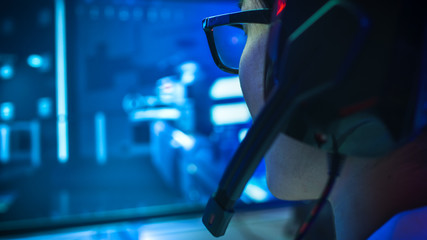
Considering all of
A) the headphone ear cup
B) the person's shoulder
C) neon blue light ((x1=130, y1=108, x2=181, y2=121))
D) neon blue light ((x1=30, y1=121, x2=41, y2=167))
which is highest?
the headphone ear cup

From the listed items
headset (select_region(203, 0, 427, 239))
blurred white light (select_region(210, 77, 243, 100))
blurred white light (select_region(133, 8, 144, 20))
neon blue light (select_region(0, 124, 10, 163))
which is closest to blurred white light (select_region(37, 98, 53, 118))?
neon blue light (select_region(0, 124, 10, 163))

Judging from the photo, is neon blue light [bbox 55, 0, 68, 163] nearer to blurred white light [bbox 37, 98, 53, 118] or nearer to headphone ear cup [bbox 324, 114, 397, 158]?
blurred white light [bbox 37, 98, 53, 118]

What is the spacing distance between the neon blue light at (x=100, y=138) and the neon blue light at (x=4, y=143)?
0.30 m

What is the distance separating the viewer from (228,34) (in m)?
0.53

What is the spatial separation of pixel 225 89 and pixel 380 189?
0.89 m

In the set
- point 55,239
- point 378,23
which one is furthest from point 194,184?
point 378,23

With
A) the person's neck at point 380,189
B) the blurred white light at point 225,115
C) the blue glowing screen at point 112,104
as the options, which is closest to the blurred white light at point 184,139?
the blue glowing screen at point 112,104

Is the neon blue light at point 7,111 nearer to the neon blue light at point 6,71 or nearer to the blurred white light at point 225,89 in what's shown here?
the neon blue light at point 6,71

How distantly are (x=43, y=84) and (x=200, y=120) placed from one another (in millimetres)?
641

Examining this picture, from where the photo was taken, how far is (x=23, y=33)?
109cm

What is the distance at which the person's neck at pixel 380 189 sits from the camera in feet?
1.01

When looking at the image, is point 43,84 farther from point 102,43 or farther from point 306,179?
point 306,179

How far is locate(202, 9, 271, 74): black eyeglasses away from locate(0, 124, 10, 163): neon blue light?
95 centimetres

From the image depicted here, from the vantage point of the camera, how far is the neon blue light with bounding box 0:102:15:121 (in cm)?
105
